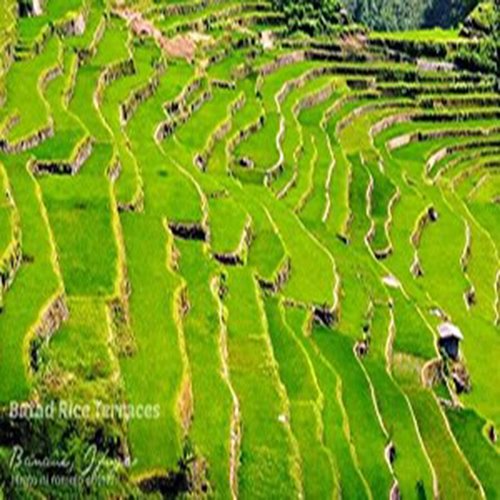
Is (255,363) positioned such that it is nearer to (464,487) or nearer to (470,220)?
(464,487)

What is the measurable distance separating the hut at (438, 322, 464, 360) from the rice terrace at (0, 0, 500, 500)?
0.30 feet

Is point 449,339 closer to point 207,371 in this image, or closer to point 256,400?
point 256,400

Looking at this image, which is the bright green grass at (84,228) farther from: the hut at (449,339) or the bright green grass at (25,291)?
the hut at (449,339)

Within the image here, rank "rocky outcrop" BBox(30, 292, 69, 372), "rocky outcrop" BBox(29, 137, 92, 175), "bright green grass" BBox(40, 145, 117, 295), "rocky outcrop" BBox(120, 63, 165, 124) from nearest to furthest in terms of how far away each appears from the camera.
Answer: "rocky outcrop" BBox(30, 292, 69, 372) → "bright green grass" BBox(40, 145, 117, 295) → "rocky outcrop" BBox(29, 137, 92, 175) → "rocky outcrop" BBox(120, 63, 165, 124)

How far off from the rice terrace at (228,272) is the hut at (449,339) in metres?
0.09

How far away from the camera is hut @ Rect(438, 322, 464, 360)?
96.6ft

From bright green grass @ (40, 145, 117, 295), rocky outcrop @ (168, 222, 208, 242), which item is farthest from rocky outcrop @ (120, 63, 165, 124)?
rocky outcrop @ (168, 222, 208, 242)

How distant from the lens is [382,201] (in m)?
39.7

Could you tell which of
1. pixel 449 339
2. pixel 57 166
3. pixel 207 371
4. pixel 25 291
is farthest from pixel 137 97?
pixel 207 371

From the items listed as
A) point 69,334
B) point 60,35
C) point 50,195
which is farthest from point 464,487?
point 60,35

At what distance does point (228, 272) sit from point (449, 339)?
678 cm

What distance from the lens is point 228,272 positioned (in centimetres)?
2645

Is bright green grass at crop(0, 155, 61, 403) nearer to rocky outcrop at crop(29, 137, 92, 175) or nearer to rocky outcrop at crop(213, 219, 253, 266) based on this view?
rocky outcrop at crop(29, 137, 92, 175)

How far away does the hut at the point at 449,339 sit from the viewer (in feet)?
96.6
